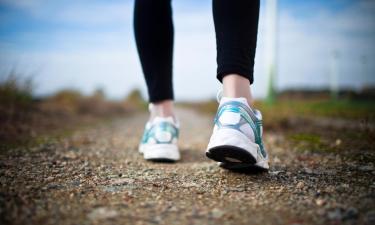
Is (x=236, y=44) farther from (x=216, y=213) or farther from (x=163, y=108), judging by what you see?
(x=163, y=108)

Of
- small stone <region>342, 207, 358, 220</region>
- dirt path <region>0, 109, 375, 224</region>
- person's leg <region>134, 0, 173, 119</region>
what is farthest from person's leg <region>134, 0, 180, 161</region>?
small stone <region>342, 207, 358, 220</region>

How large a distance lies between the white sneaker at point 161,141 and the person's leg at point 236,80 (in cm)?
59

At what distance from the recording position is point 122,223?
844 mm

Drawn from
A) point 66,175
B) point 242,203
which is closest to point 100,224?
point 242,203

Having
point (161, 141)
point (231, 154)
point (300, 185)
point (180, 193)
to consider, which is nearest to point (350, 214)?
point (300, 185)

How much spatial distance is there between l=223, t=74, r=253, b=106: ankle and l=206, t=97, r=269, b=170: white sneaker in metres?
0.02

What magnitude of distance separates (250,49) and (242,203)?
0.61 metres

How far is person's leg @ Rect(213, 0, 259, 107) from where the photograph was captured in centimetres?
122

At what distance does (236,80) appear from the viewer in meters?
1.24

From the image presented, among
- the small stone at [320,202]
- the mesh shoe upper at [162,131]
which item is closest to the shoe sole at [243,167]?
the small stone at [320,202]

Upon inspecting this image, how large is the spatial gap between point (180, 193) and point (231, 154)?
0.24m

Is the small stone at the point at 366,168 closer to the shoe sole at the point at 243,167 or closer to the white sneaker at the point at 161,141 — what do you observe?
the shoe sole at the point at 243,167

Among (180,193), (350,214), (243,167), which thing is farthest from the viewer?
(243,167)

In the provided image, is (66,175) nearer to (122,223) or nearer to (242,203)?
(122,223)
